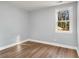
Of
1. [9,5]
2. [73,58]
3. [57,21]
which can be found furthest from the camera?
[57,21]

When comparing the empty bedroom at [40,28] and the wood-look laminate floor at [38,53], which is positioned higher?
the empty bedroom at [40,28]

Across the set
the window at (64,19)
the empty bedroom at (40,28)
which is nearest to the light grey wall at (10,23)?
the empty bedroom at (40,28)

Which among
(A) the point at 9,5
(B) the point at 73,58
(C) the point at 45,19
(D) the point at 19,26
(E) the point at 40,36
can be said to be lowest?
(B) the point at 73,58

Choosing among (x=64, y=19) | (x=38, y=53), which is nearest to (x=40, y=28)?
(x=64, y=19)

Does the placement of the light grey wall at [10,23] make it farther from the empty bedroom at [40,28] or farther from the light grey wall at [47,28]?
the light grey wall at [47,28]

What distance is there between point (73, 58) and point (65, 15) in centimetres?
214

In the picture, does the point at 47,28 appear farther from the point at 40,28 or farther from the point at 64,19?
the point at 64,19

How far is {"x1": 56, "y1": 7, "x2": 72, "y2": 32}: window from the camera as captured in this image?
4008 millimetres

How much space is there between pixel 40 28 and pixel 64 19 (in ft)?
5.22

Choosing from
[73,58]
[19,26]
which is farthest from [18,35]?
[73,58]

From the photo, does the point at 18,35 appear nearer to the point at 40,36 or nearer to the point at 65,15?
the point at 40,36

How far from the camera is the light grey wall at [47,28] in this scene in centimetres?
388

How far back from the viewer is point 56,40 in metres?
4.39

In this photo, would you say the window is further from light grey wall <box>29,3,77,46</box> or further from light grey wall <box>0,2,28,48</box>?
light grey wall <box>0,2,28,48</box>
